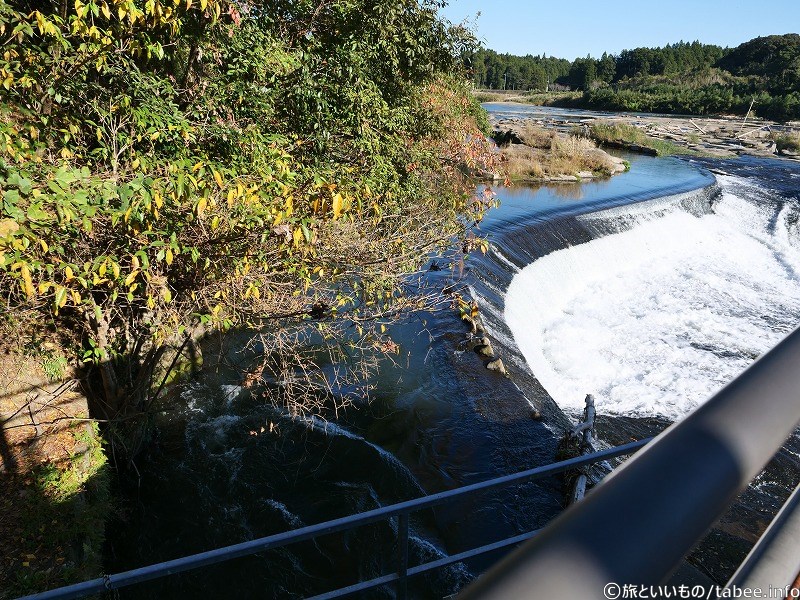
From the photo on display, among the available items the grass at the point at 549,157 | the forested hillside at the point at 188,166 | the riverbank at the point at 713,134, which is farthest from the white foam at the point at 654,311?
the riverbank at the point at 713,134

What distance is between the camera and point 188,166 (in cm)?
376

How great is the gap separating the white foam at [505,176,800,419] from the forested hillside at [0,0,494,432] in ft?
15.7

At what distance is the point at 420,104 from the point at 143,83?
15.6 ft

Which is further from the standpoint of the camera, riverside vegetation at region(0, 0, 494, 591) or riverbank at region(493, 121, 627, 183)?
→ riverbank at region(493, 121, 627, 183)

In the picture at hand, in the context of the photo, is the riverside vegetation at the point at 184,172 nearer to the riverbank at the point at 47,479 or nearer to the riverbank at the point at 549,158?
the riverbank at the point at 47,479

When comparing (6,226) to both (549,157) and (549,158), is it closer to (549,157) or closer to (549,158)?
(549,158)

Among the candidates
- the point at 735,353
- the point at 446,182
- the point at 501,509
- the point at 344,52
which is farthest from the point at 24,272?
the point at 735,353

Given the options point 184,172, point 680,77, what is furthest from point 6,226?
point 680,77

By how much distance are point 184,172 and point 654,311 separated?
11561 millimetres

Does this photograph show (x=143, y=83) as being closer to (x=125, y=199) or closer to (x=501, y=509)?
(x=125, y=199)

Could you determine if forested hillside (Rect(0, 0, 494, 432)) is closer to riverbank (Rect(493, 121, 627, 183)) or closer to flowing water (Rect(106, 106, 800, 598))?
flowing water (Rect(106, 106, 800, 598))

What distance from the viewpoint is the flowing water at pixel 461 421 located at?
536 centimetres

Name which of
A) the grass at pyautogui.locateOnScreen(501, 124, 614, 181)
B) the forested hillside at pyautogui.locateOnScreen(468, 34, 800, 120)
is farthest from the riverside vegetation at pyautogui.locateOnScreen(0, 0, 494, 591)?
the forested hillside at pyautogui.locateOnScreen(468, 34, 800, 120)

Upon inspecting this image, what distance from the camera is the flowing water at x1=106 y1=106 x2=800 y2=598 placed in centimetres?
536
